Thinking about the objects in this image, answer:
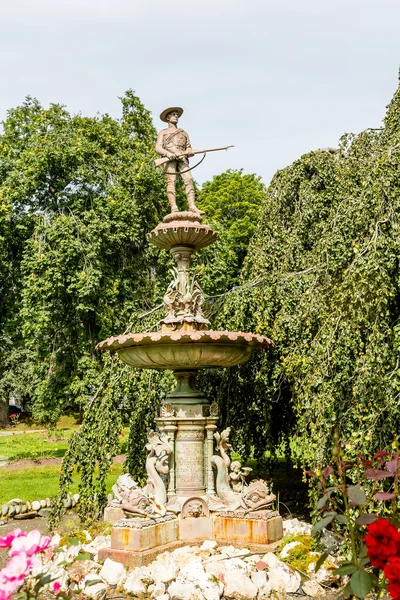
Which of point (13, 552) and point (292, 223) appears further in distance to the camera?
point (292, 223)

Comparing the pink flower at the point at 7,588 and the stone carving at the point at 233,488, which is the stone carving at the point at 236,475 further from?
the pink flower at the point at 7,588

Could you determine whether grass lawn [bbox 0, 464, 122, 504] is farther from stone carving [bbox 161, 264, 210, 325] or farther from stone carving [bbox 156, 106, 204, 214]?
stone carving [bbox 156, 106, 204, 214]

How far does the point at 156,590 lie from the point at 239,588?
71cm

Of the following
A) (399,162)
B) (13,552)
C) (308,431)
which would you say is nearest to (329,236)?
(399,162)

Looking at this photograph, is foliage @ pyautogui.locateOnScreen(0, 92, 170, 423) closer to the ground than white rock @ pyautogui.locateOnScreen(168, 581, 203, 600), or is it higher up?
higher up

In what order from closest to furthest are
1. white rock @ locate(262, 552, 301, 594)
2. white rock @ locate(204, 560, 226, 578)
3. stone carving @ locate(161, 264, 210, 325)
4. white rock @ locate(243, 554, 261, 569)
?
white rock @ locate(262, 552, 301, 594) → white rock @ locate(204, 560, 226, 578) → white rock @ locate(243, 554, 261, 569) → stone carving @ locate(161, 264, 210, 325)

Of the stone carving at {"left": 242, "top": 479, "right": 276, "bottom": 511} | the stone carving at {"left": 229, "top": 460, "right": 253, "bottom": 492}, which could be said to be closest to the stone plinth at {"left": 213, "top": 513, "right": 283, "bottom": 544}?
the stone carving at {"left": 242, "top": 479, "right": 276, "bottom": 511}

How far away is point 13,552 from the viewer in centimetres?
205

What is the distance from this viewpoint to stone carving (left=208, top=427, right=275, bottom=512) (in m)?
6.16

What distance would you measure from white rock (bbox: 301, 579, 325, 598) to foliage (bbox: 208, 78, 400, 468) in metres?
0.98

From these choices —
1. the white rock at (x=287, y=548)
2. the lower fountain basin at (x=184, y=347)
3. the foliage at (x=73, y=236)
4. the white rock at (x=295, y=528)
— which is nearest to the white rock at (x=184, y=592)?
the white rock at (x=287, y=548)

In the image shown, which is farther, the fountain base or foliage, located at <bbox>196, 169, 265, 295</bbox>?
foliage, located at <bbox>196, 169, 265, 295</bbox>

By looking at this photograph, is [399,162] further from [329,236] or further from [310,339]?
[310,339]

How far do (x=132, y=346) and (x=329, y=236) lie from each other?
7.94 ft
